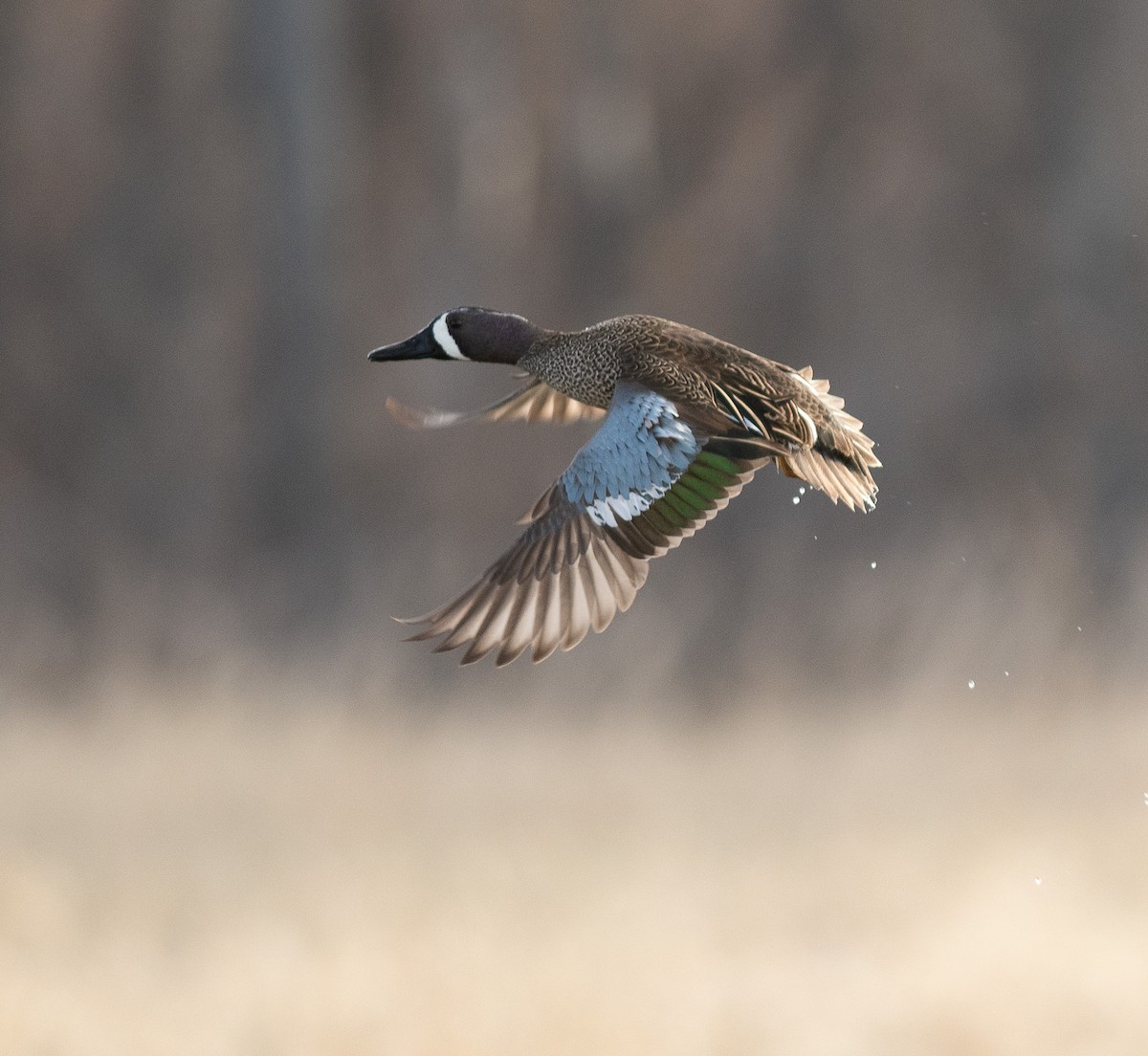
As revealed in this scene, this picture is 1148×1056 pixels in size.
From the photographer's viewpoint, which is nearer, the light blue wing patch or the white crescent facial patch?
the light blue wing patch

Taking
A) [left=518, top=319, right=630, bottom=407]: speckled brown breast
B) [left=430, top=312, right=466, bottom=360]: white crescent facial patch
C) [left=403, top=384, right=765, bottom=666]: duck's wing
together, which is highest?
[left=518, top=319, right=630, bottom=407]: speckled brown breast

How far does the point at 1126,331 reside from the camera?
7449mm

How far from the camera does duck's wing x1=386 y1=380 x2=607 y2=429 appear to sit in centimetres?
278

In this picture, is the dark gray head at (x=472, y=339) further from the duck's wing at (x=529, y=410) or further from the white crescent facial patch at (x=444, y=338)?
the duck's wing at (x=529, y=410)

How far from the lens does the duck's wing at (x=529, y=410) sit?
2781mm

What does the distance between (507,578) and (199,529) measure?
4.92 meters

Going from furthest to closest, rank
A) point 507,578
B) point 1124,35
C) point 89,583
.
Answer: point 1124,35
point 89,583
point 507,578

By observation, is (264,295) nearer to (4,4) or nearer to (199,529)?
(199,529)

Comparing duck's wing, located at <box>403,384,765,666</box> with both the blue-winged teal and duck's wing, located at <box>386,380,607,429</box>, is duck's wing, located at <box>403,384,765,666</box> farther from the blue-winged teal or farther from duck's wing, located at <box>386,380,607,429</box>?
duck's wing, located at <box>386,380,607,429</box>

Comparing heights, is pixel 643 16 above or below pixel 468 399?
above

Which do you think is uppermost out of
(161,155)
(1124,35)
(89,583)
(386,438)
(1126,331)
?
(1124,35)

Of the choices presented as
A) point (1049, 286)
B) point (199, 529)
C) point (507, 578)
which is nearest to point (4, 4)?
point (199, 529)

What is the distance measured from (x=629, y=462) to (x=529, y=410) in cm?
60

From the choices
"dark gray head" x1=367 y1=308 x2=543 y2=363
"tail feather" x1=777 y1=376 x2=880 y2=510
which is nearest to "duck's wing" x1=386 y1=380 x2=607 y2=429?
"dark gray head" x1=367 y1=308 x2=543 y2=363
